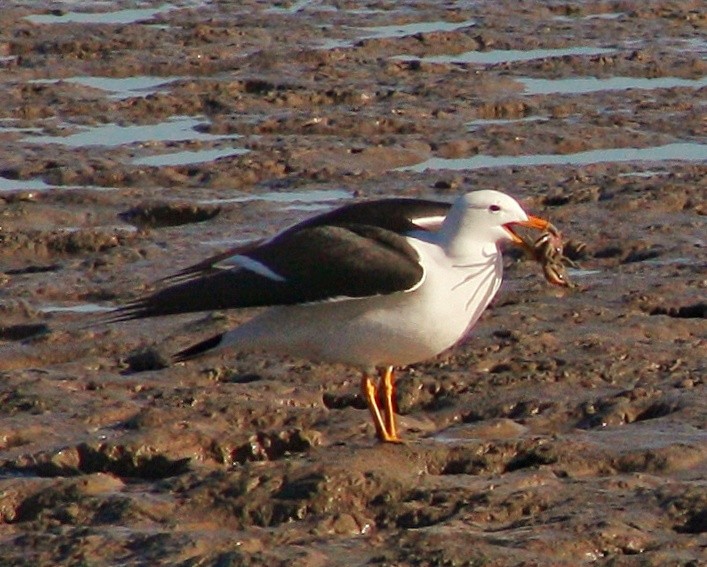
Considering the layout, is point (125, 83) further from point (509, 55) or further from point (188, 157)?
point (509, 55)

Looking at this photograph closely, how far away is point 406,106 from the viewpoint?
11.7 m

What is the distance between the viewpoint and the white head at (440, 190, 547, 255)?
6.28m

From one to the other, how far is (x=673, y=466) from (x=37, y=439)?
6.86ft

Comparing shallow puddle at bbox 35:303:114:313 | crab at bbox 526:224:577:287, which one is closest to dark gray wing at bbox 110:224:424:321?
crab at bbox 526:224:577:287

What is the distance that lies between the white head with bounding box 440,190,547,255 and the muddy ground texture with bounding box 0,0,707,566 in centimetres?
66

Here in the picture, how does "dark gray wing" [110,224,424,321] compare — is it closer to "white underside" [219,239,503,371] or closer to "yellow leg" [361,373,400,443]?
"white underside" [219,239,503,371]

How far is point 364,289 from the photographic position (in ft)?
20.0

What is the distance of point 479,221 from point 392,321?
0.46 metres

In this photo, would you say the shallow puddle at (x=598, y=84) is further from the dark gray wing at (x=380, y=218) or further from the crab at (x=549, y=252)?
the dark gray wing at (x=380, y=218)

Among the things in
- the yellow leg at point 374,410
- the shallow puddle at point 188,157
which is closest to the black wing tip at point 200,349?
the yellow leg at point 374,410

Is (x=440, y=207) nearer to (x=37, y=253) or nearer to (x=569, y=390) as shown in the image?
(x=569, y=390)

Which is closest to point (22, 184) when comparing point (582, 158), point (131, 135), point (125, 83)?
point (131, 135)

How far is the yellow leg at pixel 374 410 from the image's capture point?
636cm

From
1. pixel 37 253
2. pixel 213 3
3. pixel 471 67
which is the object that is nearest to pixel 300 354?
pixel 37 253
